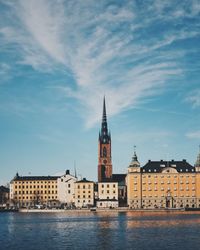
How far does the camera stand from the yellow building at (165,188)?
508 feet

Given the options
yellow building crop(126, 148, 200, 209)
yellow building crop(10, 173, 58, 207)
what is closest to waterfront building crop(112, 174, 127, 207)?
yellow building crop(126, 148, 200, 209)

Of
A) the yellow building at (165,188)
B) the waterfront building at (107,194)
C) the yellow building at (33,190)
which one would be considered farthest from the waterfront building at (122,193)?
the yellow building at (33,190)

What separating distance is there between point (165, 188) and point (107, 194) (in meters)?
20.4

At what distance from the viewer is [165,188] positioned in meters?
155

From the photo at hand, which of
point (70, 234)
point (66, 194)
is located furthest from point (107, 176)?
point (70, 234)

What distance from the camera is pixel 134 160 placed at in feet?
519

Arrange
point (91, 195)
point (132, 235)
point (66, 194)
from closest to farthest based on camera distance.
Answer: point (132, 235) → point (91, 195) → point (66, 194)

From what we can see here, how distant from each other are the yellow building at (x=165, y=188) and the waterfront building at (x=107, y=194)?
8733 millimetres

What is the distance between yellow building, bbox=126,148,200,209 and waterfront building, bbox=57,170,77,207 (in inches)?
1094

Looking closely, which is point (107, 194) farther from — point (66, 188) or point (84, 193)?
point (66, 188)

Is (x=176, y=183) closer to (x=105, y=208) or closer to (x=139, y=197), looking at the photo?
(x=139, y=197)

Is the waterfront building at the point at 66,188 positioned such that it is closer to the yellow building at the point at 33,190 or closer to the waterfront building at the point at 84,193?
the yellow building at the point at 33,190

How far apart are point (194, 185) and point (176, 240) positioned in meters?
102

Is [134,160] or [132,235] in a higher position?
[134,160]
